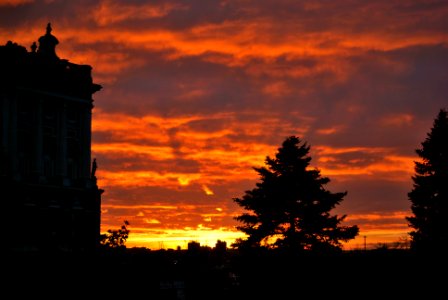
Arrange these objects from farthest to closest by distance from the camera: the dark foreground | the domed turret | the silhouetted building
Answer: the domed turret, the silhouetted building, the dark foreground

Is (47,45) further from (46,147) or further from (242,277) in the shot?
(242,277)

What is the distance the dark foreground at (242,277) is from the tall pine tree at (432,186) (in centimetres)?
1673

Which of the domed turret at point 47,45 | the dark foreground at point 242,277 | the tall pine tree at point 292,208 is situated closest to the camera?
the dark foreground at point 242,277

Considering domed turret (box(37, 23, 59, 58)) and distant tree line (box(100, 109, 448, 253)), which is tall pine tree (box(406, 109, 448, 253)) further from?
domed turret (box(37, 23, 59, 58))

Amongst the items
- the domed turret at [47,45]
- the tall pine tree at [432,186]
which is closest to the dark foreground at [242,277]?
the tall pine tree at [432,186]

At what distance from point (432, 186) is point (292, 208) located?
1353 cm

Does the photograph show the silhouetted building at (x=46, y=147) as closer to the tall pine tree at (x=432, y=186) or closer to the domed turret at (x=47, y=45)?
the domed turret at (x=47, y=45)

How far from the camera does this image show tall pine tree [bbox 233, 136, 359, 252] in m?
61.1

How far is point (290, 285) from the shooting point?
4834 cm

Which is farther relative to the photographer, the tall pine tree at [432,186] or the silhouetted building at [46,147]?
the silhouetted building at [46,147]

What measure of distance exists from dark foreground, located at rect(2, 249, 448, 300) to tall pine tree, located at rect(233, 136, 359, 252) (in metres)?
3.97

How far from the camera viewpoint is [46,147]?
280 ft

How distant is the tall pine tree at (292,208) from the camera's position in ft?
200

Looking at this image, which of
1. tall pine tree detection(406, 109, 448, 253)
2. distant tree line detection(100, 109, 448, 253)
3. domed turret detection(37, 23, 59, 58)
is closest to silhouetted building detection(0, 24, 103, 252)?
domed turret detection(37, 23, 59, 58)
